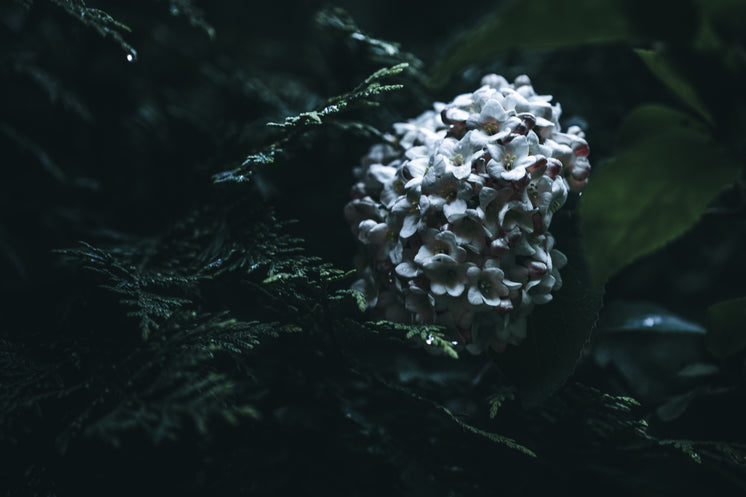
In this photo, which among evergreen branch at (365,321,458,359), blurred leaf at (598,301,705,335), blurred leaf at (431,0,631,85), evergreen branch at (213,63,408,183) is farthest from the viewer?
blurred leaf at (598,301,705,335)

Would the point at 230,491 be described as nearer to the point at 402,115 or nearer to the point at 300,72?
the point at 402,115

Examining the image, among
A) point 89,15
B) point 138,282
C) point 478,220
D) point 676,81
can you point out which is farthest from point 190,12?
point 676,81

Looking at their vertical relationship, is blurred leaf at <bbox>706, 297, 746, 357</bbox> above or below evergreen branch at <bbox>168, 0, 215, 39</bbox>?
below

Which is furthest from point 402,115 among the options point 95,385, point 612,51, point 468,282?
point 95,385

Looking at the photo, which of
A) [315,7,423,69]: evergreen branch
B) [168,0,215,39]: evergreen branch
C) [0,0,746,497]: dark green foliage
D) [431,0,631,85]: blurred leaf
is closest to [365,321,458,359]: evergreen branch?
[0,0,746,497]: dark green foliage

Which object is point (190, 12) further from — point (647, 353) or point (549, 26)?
point (647, 353)

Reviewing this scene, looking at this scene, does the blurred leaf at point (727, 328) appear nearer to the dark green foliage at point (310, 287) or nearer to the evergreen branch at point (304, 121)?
the dark green foliage at point (310, 287)

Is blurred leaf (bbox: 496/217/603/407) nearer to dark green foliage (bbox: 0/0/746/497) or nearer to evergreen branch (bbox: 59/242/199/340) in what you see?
dark green foliage (bbox: 0/0/746/497)
